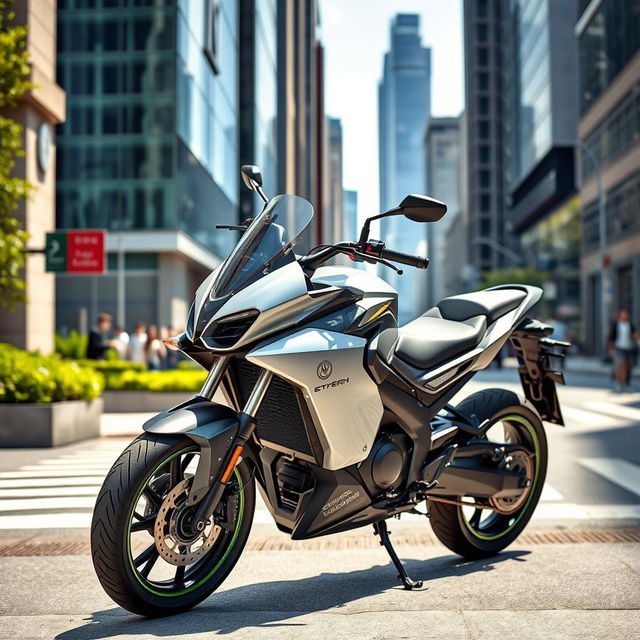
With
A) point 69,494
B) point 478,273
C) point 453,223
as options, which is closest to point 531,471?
point 69,494

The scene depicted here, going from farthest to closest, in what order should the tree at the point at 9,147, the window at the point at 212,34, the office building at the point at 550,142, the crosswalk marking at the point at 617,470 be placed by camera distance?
the office building at the point at 550,142 < the window at the point at 212,34 < the tree at the point at 9,147 < the crosswalk marking at the point at 617,470

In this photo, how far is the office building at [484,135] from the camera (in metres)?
114

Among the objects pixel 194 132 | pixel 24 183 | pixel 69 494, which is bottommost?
pixel 69 494

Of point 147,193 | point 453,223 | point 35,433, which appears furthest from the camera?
point 453,223

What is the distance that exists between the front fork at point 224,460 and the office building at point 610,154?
113 feet

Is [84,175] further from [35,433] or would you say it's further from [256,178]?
[256,178]

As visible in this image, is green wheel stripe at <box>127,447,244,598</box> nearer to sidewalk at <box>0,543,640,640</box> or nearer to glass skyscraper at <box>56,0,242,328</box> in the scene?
sidewalk at <box>0,543,640,640</box>

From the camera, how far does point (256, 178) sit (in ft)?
14.5

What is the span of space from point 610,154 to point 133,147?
23691mm

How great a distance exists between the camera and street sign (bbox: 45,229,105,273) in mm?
16750

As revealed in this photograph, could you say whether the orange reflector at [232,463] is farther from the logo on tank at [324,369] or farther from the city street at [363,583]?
the city street at [363,583]

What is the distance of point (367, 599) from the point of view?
A: 4078 mm

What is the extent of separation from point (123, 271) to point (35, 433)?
29280 mm

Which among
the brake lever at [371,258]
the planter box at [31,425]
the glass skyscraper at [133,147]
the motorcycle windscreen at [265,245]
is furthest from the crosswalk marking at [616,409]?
the glass skyscraper at [133,147]
